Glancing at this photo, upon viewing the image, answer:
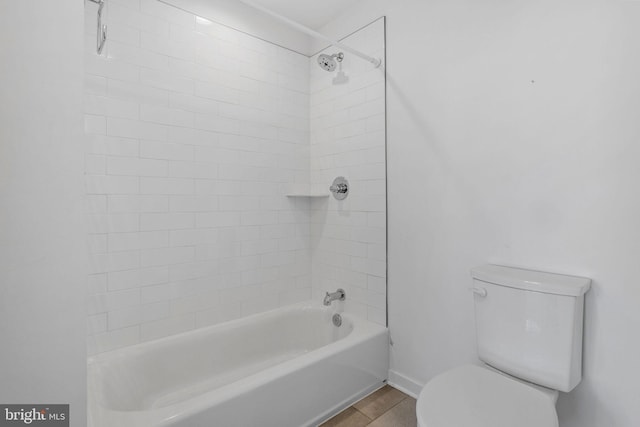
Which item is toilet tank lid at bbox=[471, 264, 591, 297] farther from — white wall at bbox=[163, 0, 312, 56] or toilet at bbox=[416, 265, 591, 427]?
white wall at bbox=[163, 0, 312, 56]

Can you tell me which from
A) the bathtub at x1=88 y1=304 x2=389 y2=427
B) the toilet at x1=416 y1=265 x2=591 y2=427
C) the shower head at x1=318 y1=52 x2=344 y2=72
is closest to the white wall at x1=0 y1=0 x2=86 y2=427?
the bathtub at x1=88 y1=304 x2=389 y2=427

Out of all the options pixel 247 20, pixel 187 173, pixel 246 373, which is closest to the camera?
pixel 187 173

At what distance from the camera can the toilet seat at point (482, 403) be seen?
1.08 meters

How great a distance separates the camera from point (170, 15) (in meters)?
1.90

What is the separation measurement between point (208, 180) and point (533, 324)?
1.88 m

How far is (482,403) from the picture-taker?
3.86 ft

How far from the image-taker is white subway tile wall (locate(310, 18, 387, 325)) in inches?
83.7

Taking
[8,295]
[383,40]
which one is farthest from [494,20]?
[8,295]

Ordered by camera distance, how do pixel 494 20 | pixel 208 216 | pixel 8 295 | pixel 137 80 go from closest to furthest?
pixel 8 295, pixel 494 20, pixel 137 80, pixel 208 216

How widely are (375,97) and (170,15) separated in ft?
4.37

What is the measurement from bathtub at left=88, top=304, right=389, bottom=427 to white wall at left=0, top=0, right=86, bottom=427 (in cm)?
67

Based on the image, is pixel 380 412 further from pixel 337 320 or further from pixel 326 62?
pixel 326 62

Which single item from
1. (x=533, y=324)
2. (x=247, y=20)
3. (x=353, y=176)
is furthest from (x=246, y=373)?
(x=247, y=20)

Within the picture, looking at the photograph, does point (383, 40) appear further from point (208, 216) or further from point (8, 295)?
point (8, 295)
